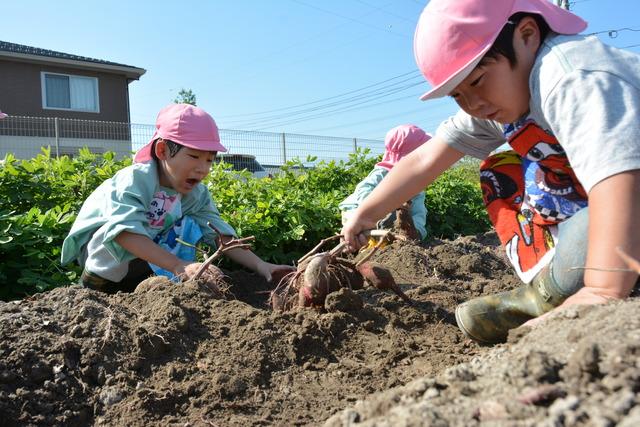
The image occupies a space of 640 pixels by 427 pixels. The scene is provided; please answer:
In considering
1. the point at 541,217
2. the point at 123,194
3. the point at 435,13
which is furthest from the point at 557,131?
the point at 123,194

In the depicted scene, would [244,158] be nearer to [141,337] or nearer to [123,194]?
[123,194]

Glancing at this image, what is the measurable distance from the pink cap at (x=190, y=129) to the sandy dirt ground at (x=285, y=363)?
1.10 meters

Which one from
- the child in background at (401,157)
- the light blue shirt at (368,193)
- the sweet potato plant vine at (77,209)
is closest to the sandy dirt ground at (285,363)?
the sweet potato plant vine at (77,209)

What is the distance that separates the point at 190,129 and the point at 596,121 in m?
2.48

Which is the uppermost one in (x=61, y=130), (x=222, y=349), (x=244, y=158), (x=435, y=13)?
(x=61, y=130)

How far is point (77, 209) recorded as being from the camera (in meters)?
4.54

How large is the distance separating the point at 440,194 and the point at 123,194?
4876 millimetres

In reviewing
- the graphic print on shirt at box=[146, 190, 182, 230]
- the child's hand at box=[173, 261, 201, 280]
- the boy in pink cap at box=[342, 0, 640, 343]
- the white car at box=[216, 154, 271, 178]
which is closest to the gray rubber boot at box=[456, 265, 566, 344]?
the boy in pink cap at box=[342, 0, 640, 343]

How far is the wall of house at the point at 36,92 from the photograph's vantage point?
1877cm

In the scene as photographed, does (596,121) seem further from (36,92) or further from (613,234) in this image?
(36,92)

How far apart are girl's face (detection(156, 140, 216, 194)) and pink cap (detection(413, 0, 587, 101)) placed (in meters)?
1.96

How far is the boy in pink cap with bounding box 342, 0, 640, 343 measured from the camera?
150 centimetres

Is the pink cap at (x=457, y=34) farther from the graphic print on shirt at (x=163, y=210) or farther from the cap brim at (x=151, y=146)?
the graphic print on shirt at (x=163, y=210)

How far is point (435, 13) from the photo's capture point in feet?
6.10
